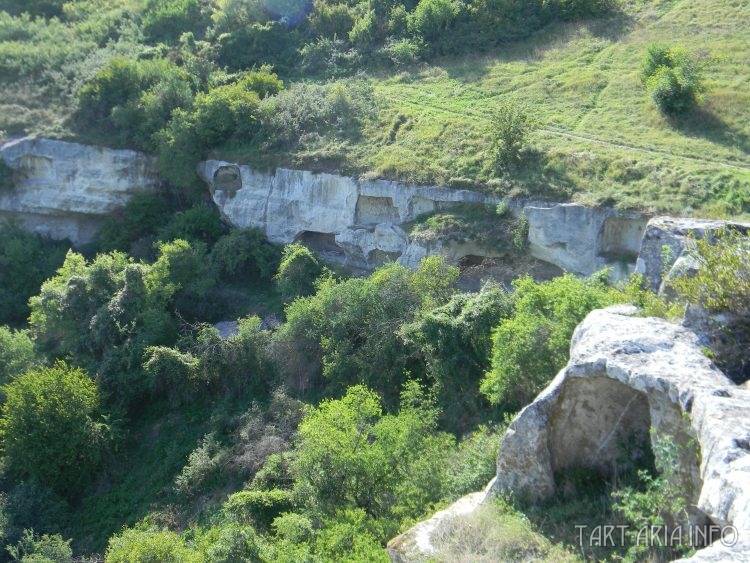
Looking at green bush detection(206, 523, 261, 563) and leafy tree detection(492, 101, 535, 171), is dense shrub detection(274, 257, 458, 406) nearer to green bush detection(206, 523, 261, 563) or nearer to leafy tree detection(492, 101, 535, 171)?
leafy tree detection(492, 101, 535, 171)

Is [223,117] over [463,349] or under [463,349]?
over

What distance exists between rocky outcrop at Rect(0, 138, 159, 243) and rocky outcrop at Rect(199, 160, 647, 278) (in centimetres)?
447

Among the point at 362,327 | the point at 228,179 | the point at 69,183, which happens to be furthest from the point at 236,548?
the point at 69,183

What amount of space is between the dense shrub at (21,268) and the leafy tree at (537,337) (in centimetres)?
2465

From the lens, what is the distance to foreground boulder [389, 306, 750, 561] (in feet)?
33.9

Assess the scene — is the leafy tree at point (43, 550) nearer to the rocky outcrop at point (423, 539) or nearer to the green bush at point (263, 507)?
the green bush at point (263, 507)

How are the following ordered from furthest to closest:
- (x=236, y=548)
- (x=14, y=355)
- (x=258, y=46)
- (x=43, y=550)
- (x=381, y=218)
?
(x=258, y=46) → (x=381, y=218) → (x=14, y=355) → (x=43, y=550) → (x=236, y=548)

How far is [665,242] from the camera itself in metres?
17.2

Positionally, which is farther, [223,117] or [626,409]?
[223,117]

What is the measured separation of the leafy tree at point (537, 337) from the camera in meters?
16.8

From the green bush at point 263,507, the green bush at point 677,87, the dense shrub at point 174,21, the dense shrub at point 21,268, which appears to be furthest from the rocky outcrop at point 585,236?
the dense shrub at point 174,21

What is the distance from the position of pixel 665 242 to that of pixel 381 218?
50.7ft

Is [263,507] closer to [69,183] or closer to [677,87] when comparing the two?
[677,87]

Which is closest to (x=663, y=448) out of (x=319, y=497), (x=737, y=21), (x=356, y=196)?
(x=319, y=497)
